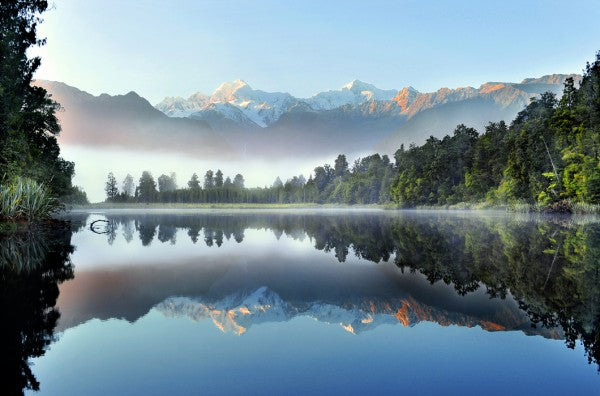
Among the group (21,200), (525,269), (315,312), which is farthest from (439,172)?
(315,312)

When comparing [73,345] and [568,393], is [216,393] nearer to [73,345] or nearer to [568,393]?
[73,345]

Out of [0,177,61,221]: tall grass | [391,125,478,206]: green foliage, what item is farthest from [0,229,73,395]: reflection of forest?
[391,125,478,206]: green foliage

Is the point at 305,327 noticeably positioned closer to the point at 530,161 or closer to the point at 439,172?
the point at 530,161

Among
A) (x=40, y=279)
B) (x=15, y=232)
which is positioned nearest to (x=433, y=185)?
(x=15, y=232)

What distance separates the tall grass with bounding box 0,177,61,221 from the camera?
87.2 feet

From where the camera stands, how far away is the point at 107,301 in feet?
32.2

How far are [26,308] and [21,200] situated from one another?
2446 centimetres

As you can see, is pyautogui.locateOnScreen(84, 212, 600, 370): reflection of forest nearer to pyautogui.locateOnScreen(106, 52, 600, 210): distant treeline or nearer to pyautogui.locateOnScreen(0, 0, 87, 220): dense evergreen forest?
pyautogui.locateOnScreen(0, 0, 87, 220): dense evergreen forest

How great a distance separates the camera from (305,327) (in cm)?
759

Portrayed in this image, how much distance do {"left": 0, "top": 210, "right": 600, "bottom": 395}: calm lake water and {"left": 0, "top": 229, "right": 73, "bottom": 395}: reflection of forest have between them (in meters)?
0.04

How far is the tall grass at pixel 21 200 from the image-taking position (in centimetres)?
2659

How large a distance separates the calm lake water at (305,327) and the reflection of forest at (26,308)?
0.14 feet

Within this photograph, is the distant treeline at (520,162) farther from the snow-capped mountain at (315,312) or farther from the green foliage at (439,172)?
the snow-capped mountain at (315,312)

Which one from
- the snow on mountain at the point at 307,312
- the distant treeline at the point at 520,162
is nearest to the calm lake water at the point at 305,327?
the snow on mountain at the point at 307,312
